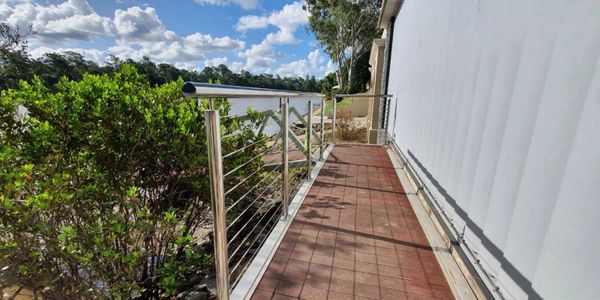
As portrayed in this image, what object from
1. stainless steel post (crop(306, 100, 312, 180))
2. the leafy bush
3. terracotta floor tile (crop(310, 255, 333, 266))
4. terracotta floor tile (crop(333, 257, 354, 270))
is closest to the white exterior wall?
terracotta floor tile (crop(333, 257, 354, 270))

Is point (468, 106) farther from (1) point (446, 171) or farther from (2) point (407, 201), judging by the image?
(2) point (407, 201)

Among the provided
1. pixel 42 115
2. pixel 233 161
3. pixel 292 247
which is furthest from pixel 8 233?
pixel 292 247

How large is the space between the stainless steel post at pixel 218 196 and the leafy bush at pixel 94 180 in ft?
3.23

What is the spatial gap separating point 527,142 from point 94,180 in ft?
9.79

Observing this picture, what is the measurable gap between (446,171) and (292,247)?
1.48 metres

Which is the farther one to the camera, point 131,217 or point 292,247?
point 131,217

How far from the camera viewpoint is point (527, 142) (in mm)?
1187

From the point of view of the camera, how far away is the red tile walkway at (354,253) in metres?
1.63

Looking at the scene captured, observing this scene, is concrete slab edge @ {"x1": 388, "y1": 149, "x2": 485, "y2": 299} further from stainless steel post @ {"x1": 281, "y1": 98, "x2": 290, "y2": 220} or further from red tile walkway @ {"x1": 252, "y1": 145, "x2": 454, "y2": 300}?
stainless steel post @ {"x1": 281, "y1": 98, "x2": 290, "y2": 220}

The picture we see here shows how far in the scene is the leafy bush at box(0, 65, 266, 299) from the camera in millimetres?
1771

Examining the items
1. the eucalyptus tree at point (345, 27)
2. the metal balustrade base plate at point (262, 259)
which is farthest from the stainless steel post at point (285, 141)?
the eucalyptus tree at point (345, 27)

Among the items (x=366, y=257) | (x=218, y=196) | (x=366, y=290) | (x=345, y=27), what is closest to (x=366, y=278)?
(x=366, y=290)

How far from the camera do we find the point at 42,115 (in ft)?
6.66

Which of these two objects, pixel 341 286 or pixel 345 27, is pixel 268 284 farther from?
pixel 345 27
